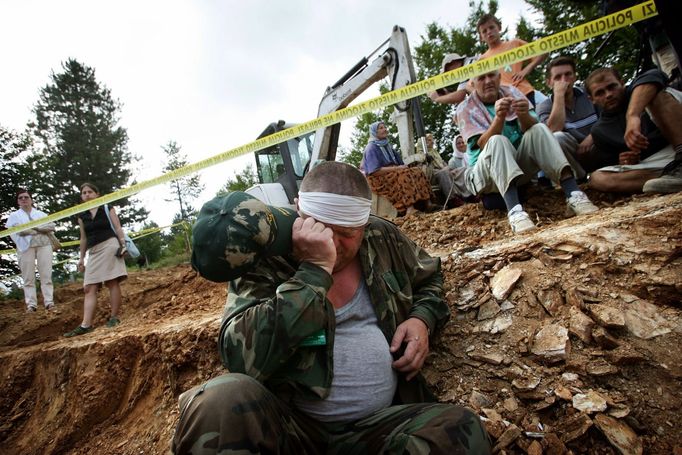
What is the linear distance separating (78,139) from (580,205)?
24.8 metres

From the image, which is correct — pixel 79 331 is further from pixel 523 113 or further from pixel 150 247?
pixel 150 247

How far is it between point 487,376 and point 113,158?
935 inches

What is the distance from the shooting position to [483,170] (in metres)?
2.88

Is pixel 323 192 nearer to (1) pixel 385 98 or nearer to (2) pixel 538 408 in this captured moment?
(2) pixel 538 408

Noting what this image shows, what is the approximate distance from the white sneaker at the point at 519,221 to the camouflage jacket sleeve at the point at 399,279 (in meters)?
1.28

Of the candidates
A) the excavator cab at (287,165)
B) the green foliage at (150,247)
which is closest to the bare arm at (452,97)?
the excavator cab at (287,165)

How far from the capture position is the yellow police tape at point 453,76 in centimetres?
190

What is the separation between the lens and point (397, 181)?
492 cm

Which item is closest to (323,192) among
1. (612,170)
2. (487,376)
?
(487,376)

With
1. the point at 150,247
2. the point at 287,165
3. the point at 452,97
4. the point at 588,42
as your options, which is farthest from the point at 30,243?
the point at 588,42

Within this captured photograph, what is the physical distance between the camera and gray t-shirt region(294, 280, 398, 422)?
45.2 inches

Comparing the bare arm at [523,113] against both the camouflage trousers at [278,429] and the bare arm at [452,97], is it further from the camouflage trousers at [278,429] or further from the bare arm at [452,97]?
the camouflage trousers at [278,429]

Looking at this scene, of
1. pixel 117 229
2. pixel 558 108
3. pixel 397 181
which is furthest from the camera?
pixel 397 181

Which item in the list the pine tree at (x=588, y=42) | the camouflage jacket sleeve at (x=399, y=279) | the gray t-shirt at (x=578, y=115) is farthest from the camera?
the pine tree at (x=588, y=42)
